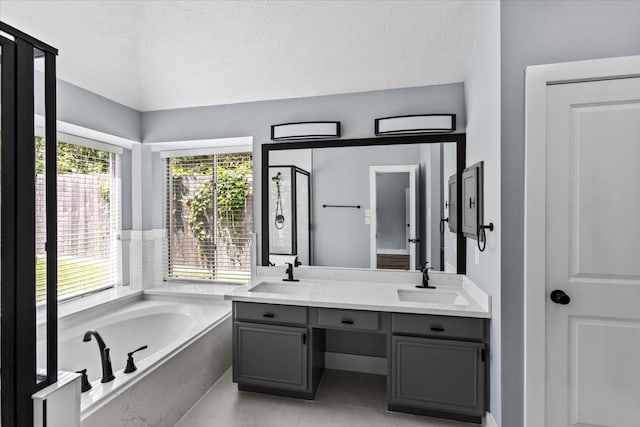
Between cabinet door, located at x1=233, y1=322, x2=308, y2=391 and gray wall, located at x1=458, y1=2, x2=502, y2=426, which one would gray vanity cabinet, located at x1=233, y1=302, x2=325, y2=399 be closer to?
cabinet door, located at x1=233, y1=322, x2=308, y2=391

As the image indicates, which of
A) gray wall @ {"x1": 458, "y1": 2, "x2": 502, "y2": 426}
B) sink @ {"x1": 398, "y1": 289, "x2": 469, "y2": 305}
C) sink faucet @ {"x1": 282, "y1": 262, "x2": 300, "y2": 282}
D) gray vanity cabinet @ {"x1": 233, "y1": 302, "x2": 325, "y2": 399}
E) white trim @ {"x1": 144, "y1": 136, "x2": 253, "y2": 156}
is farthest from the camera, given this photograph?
white trim @ {"x1": 144, "y1": 136, "x2": 253, "y2": 156}

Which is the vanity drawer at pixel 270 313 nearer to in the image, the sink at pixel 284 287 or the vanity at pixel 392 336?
the vanity at pixel 392 336

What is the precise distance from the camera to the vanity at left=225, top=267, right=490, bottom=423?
1923 mm

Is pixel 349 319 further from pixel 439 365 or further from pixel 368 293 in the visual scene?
pixel 439 365

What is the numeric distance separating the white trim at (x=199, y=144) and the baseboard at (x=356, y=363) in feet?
6.88

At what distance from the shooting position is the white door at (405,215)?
8.46 ft

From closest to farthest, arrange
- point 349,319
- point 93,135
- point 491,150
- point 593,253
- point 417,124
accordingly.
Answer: point 593,253
point 491,150
point 349,319
point 417,124
point 93,135

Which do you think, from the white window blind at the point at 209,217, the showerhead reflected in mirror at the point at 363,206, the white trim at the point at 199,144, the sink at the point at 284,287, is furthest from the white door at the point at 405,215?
the white window blind at the point at 209,217

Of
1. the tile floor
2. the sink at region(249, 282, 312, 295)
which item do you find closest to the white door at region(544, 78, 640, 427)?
the tile floor

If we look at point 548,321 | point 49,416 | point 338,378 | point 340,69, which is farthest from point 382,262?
point 49,416

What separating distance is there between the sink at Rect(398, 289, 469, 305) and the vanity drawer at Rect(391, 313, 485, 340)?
1.14 ft

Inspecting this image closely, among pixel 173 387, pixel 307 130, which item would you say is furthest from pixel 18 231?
pixel 307 130

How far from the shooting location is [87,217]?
2955 millimetres

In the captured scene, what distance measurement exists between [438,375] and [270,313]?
1.14 metres
